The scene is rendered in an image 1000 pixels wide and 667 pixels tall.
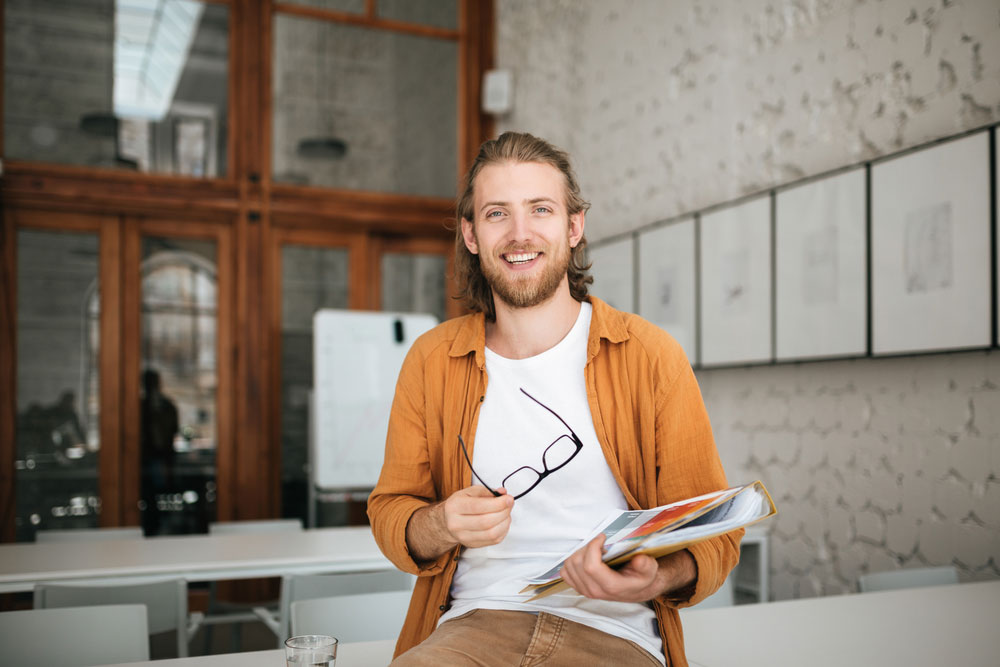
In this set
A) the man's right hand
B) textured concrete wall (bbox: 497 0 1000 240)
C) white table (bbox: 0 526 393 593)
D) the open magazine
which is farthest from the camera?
textured concrete wall (bbox: 497 0 1000 240)

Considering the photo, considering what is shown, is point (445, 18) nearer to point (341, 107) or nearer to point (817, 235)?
point (341, 107)

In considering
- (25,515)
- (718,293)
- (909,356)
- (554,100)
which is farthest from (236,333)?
(909,356)

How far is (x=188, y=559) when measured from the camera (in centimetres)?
299

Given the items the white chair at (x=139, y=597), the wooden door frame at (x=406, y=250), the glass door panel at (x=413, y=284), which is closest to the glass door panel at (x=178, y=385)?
the wooden door frame at (x=406, y=250)

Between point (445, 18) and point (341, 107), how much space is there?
3.69ft

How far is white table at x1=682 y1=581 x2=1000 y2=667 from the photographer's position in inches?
68.0

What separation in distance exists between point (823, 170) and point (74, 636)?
10.8 ft

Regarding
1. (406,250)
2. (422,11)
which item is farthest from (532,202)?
(422,11)

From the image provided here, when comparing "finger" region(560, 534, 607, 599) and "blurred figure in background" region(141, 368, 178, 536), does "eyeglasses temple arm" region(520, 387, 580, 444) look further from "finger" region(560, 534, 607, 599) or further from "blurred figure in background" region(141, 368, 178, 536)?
A: "blurred figure in background" region(141, 368, 178, 536)

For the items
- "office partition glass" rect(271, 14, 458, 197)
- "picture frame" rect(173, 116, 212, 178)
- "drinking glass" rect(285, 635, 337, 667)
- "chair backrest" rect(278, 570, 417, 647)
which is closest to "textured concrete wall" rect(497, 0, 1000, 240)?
"office partition glass" rect(271, 14, 458, 197)

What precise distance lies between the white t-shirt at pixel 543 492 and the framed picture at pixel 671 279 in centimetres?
261

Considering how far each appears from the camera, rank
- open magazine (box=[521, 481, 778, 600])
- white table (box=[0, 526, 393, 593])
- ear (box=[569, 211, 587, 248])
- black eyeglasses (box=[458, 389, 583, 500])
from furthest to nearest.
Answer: white table (box=[0, 526, 393, 593])
ear (box=[569, 211, 587, 248])
black eyeglasses (box=[458, 389, 583, 500])
open magazine (box=[521, 481, 778, 600])

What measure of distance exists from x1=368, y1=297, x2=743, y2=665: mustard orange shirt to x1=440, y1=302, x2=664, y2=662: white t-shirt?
0.03 metres

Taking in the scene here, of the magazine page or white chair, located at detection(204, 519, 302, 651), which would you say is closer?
the magazine page
